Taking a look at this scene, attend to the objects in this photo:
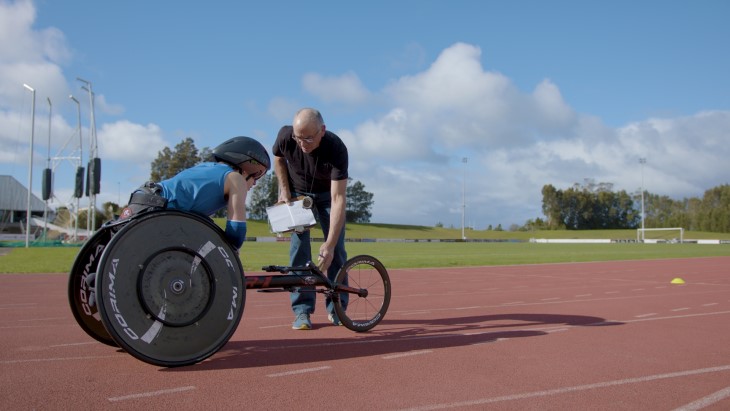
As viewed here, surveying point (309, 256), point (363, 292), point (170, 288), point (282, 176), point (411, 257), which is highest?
point (282, 176)

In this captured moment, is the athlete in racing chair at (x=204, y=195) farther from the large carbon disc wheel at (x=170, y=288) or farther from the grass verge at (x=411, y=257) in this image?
the grass verge at (x=411, y=257)

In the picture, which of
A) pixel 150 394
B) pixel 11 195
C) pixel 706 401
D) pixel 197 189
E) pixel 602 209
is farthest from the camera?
pixel 602 209

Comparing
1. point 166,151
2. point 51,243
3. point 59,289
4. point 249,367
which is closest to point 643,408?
point 249,367

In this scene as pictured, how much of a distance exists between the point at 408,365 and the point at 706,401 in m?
1.84

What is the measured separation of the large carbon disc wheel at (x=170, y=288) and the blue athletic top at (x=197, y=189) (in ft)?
0.80

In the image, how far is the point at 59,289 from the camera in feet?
33.3

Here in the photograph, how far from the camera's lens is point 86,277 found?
3.81 meters

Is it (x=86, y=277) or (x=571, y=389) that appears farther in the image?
(x=86, y=277)

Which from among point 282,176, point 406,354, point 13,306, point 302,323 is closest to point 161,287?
point 406,354

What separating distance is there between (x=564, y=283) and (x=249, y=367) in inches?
406

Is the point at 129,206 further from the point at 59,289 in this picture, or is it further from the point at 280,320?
the point at 59,289

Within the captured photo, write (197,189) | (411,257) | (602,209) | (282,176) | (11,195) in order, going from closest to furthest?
(197,189) < (282,176) < (411,257) < (11,195) < (602,209)

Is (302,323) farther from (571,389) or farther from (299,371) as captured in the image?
(571,389)

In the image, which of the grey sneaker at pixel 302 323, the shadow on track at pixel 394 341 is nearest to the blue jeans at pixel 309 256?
the grey sneaker at pixel 302 323
